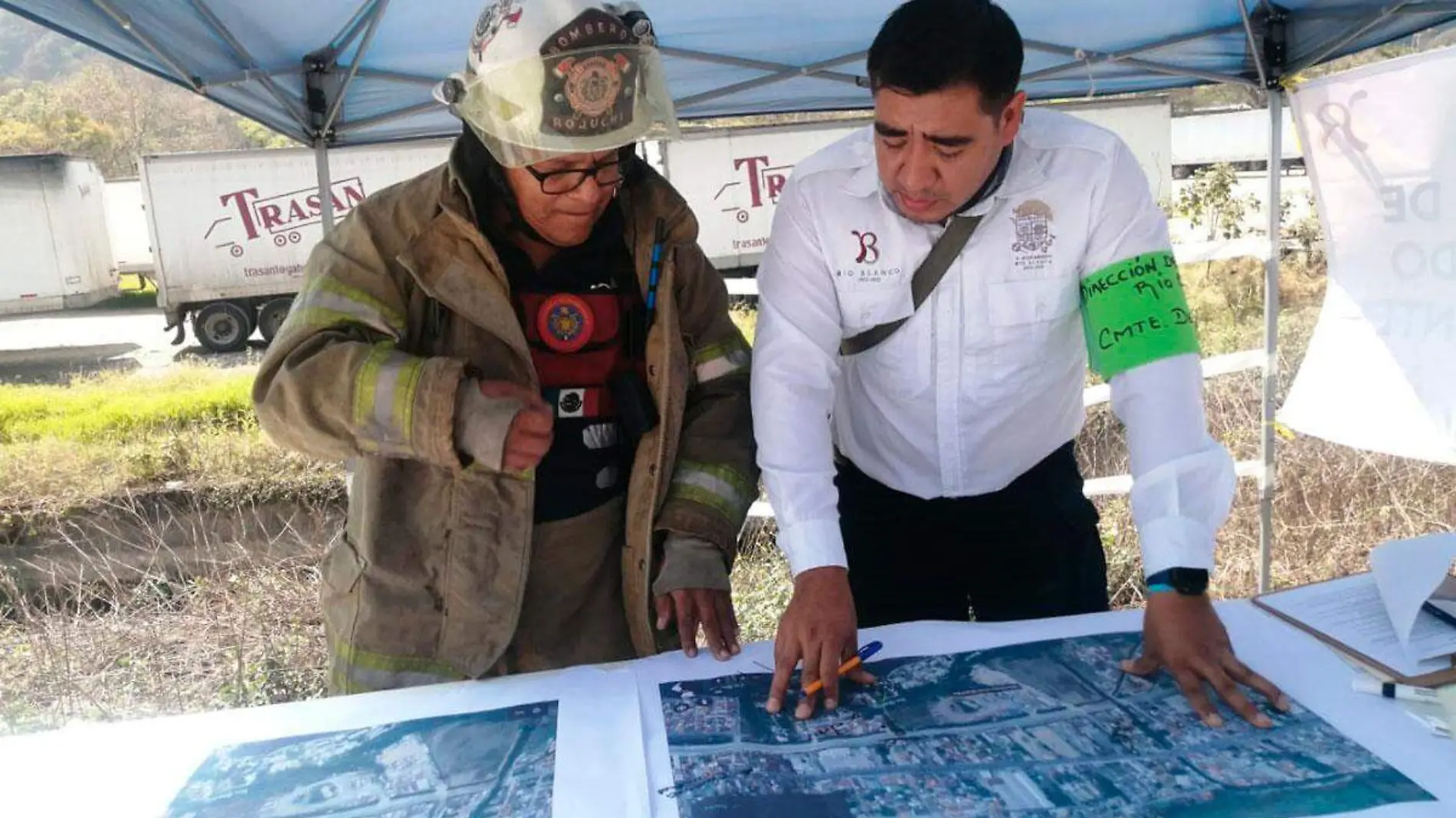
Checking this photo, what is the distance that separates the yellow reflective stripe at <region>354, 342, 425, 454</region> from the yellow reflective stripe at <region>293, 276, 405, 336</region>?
0.10 m

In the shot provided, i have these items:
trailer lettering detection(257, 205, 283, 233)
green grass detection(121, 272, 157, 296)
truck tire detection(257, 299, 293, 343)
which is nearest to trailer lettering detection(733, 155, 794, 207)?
trailer lettering detection(257, 205, 283, 233)

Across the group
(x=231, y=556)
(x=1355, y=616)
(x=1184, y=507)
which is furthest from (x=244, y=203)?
(x=1355, y=616)

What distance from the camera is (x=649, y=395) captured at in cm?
173

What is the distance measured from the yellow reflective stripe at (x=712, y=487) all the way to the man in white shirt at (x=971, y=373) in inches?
4.9

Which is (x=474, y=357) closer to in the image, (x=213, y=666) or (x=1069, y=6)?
(x=1069, y=6)

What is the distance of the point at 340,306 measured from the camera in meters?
1.55

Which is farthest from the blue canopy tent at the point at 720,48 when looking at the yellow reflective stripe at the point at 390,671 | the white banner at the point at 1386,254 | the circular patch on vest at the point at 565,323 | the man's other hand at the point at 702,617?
the man's other hand at the point at 702,617

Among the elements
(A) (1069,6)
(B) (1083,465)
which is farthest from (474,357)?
(B) (1083,465)

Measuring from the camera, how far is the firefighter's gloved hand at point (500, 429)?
143 centimetres

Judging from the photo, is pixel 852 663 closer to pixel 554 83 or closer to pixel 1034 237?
pixel 1034 237

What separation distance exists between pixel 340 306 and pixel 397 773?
0.68 m

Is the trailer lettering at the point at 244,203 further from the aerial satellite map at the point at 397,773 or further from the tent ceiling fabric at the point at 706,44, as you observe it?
the aerial satellite map at the point at 397,773

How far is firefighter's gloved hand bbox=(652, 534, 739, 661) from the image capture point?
1.64 metres

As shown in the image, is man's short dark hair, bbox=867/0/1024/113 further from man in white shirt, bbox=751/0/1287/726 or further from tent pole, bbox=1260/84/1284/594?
tent pole, bbox=1260/84/1284/594
